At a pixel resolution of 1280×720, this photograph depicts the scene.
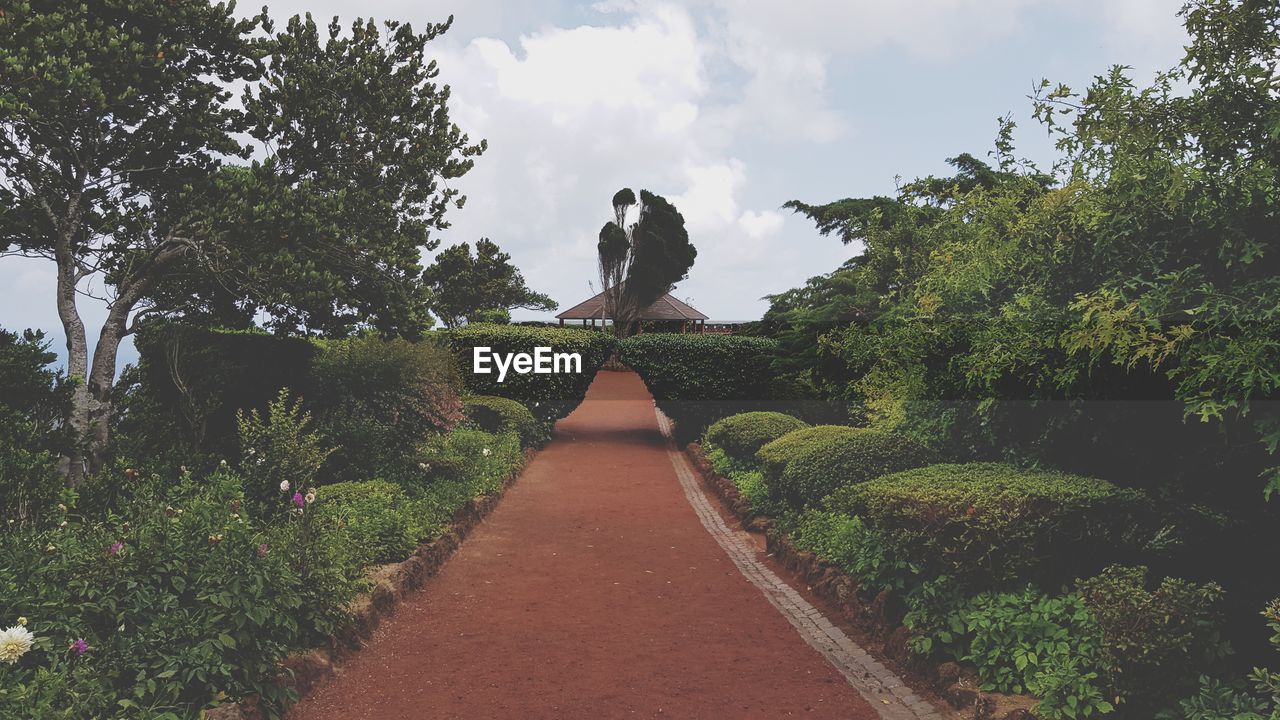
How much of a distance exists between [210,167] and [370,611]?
9.76m

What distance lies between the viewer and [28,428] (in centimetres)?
850

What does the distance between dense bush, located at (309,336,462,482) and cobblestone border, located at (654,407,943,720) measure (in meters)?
4.94

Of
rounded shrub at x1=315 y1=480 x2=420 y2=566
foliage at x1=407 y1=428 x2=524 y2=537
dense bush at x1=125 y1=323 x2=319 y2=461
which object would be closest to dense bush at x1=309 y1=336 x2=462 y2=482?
foliage at x1=407 y1=428 x2=524 y2=537

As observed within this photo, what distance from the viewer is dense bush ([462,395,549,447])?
1695 cm

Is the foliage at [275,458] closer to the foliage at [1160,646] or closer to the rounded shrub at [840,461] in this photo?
the rounded shrub at [840,461]

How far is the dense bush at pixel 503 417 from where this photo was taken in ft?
55.6

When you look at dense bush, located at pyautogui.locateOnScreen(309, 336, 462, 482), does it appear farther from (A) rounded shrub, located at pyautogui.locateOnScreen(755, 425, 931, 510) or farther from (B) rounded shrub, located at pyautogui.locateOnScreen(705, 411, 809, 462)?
(A) rounded shrub, located at pyautogui.locateOnScreen(755, 425, 931, 510)

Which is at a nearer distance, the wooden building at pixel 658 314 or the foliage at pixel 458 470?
the foliage at pixel 458 470

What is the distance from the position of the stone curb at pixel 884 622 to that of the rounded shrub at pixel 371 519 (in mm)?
4128

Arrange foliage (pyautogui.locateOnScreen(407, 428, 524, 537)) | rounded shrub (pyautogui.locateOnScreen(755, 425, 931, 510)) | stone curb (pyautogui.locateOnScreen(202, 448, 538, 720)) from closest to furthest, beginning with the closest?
stone curb (pyautogui.locateOnScreen(202, 448, 538, 720))
rounded shrub (pyautogui.locateOnScreen(755, 425, 931, 510))
foliage (pyautogui.locateOnScreen(407, 428, 524, 537))

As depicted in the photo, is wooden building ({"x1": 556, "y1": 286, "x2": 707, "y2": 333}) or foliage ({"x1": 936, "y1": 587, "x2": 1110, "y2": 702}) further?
wooden building ({"x1": 556, "y1": 286, "x2": 707, "y2": 333})

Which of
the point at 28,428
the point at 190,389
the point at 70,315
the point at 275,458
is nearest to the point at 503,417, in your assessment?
the point at 190,389

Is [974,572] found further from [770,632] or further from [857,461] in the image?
[857,461]

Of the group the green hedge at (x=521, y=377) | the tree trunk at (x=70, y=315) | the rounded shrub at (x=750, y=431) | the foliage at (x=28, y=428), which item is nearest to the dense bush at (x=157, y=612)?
the foliage at (x=28, y=428)
